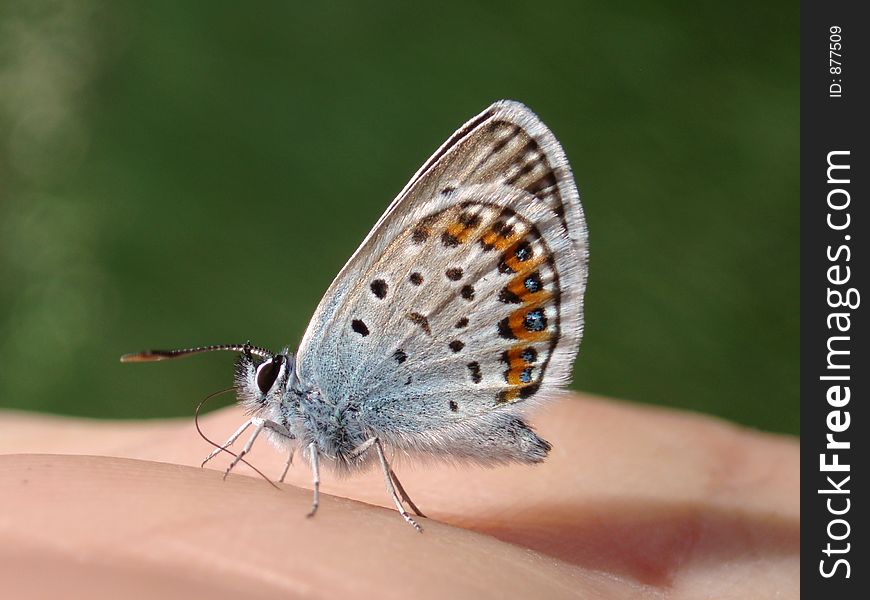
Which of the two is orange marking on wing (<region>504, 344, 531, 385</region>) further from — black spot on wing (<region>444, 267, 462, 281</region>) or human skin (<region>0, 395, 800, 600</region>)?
black spot on wing (<region>444, 267, 462, 281</region>)

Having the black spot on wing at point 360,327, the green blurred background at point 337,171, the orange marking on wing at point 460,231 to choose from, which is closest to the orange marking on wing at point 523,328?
the orange marking on wing at point 460,231

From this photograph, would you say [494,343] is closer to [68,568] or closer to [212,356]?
[68,568]

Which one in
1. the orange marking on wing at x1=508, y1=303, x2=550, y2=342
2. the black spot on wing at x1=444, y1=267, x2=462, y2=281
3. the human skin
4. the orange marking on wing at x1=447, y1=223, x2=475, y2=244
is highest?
the orange marking on wing at x1=447, y1=223, x2=475, y2=244

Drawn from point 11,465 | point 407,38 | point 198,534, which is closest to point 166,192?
point 407,38

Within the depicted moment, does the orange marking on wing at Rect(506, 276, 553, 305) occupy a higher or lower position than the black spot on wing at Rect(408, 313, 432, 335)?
higher

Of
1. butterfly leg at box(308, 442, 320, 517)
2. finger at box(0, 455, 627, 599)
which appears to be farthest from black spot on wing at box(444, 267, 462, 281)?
finger at box(0, 455, 627, 599)

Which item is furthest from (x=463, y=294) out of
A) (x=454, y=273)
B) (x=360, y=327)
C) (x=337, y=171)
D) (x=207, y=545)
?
(x=337, y=171)
